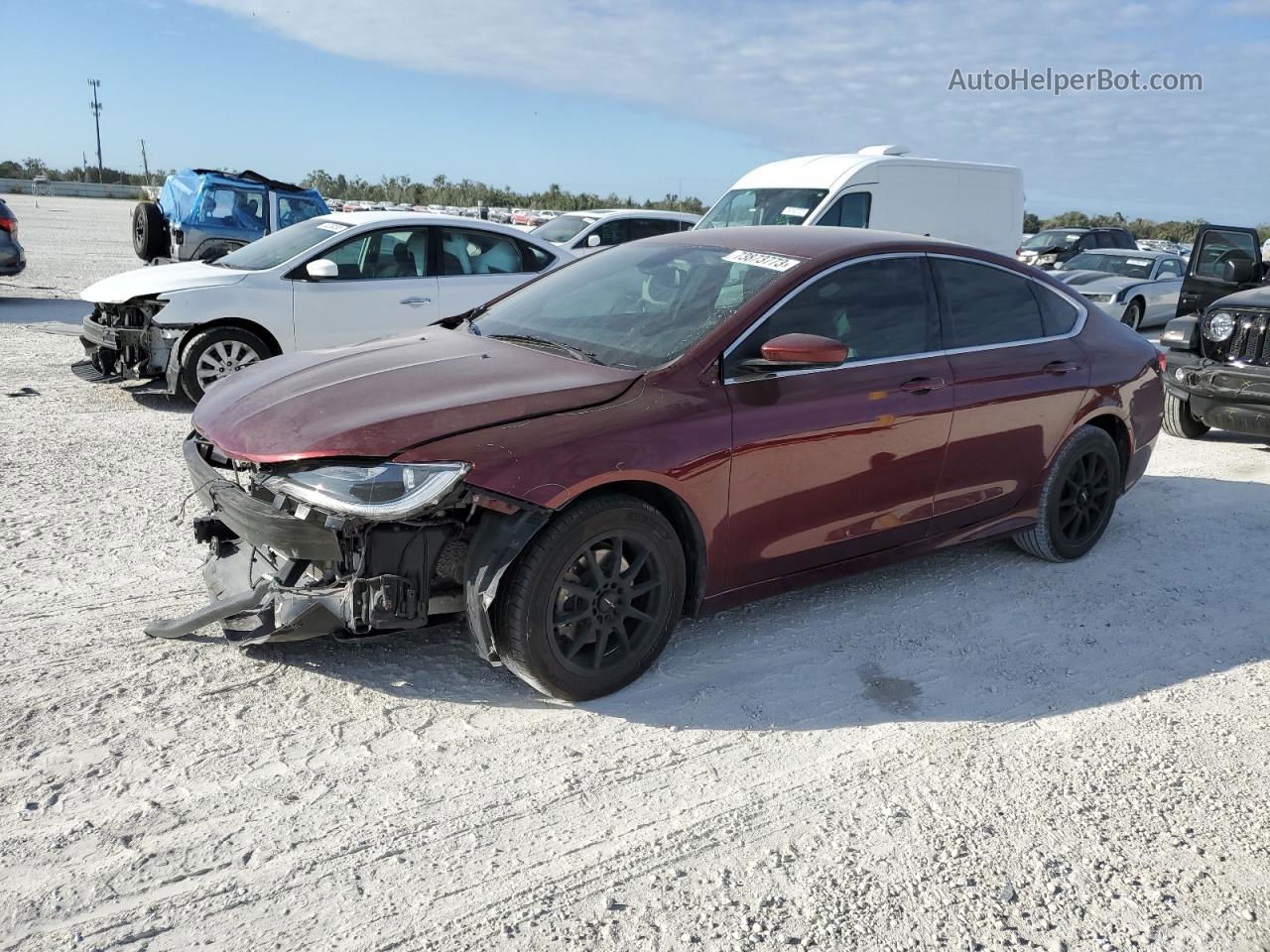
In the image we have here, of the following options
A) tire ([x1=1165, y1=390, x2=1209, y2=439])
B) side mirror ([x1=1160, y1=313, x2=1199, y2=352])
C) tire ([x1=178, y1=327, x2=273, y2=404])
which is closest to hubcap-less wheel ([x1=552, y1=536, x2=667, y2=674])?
tire ([x1=178, y1=327, x2=273, y2=404])

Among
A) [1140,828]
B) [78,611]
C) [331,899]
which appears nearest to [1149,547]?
[1140,828]

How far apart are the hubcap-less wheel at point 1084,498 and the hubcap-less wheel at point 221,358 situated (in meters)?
5.94

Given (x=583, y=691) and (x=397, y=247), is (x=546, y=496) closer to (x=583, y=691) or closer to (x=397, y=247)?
(x=583, y=691)

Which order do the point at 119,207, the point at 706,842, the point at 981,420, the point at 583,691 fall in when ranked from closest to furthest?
1. the point at 706,842
2. the point at 583,691
3. the point at 981,420
4. the point at 119,207

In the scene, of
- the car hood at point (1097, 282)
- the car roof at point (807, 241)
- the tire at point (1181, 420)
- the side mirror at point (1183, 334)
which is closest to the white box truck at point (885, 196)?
the car hood at point (1097, 282)

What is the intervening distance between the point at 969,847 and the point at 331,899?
1.81 metres

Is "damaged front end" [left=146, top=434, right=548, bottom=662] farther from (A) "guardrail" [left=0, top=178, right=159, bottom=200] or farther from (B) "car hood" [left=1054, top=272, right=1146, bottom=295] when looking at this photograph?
(A) "guardrail" [left=0, top=178, right=159, bottom=200]

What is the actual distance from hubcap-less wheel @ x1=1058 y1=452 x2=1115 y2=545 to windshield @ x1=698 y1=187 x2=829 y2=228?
24.8ft

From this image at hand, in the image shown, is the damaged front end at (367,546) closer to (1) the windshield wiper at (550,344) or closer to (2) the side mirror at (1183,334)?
(1) the windshield wiper at (550,344)

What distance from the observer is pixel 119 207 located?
4666cm

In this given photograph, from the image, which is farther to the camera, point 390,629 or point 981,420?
point 981,420

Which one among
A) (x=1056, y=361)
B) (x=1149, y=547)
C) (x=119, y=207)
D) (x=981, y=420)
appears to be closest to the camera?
(x=981, y=420)

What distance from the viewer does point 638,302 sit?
15.0 feet

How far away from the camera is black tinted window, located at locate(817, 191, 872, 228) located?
1290 centimetres
